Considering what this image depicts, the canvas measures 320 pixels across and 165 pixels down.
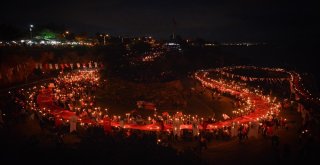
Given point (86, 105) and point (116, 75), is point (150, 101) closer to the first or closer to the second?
point (86, 105)

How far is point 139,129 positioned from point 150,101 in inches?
424

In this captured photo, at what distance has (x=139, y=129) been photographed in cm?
1873

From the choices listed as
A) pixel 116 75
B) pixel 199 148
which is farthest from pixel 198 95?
pixel 199 148

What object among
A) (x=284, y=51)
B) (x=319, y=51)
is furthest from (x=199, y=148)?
(x=284, y=51)

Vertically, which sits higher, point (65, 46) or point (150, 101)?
point (65, 46)

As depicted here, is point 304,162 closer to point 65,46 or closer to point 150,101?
point 150,101

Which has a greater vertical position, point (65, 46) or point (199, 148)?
point (65, 46)

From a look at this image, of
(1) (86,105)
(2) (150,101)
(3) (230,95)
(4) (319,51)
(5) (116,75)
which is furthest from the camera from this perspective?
(4) (319,51)

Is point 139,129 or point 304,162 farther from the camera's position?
point 139,129

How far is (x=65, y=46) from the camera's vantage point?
50.4 m

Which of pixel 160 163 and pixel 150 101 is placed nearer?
pixel 160 163

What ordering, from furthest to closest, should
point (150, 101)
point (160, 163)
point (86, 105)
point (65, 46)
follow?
point (65, 46) < point (150, 101) < point (86, 105) < point (160, 163)

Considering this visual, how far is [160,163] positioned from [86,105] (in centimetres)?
1667

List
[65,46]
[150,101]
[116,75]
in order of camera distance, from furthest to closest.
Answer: [65,46]
[116,75]
[150,101]
